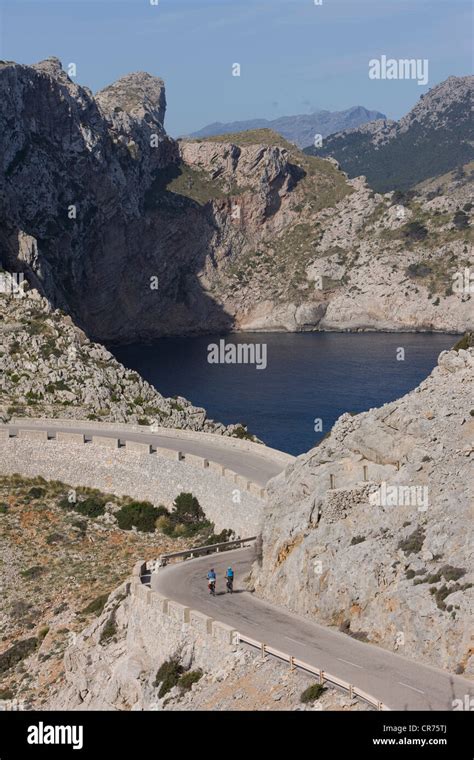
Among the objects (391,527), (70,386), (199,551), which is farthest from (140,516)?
(391,527)

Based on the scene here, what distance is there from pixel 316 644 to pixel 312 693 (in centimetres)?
347

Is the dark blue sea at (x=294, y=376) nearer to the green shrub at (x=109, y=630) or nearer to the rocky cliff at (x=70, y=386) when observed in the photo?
the rocky cliff at (x=70, y=386)

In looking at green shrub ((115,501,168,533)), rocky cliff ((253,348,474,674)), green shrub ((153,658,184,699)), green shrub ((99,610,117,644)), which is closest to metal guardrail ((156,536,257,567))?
green shrub ((99,610,117,644))

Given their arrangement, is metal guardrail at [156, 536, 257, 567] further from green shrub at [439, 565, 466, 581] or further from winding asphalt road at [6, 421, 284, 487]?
green shrub at [439, 565, 466, 581]

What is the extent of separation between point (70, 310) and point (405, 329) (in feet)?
193

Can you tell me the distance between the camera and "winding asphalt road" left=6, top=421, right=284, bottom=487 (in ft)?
172

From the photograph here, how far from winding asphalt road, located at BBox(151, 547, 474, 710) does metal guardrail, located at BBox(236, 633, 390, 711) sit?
309 millimetres

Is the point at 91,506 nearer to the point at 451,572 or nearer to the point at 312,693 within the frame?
the point at 451,572

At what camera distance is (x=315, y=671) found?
26.8 metres

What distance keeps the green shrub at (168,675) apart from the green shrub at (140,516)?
22630 millimetres

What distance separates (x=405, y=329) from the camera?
619 ft

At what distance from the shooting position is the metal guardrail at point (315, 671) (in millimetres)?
24750
